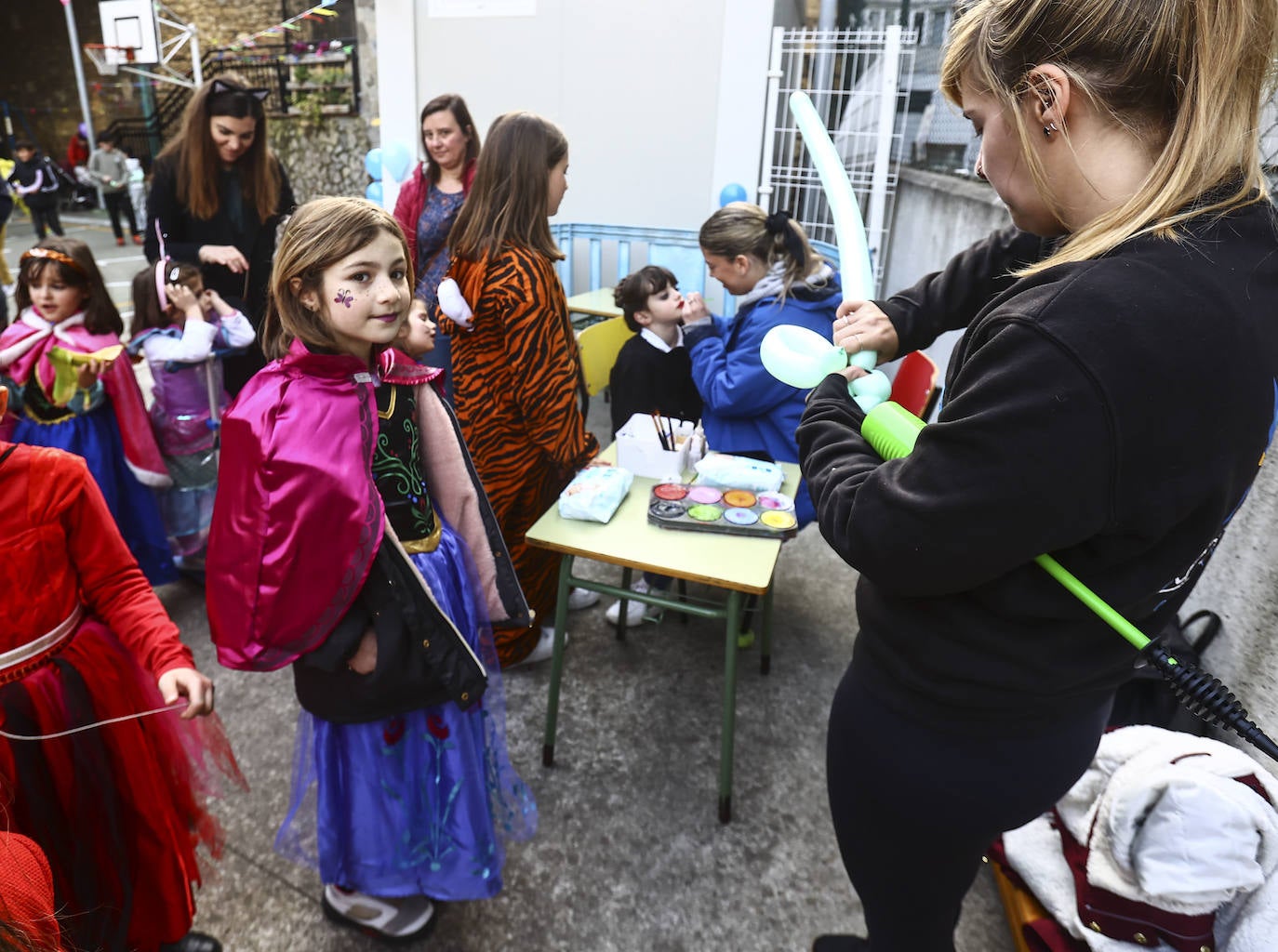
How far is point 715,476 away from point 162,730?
1478 mm

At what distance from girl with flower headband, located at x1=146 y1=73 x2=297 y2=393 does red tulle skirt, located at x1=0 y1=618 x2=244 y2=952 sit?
2.00 meters

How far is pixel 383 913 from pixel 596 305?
12.6ft

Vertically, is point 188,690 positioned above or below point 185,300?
below

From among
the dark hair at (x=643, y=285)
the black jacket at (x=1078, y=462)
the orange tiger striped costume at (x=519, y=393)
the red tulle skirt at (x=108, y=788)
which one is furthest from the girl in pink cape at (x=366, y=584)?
the dark hair at (x=643, y=285)

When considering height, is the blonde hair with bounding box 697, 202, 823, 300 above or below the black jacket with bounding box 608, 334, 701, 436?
above

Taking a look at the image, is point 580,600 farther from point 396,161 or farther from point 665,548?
point 396,161

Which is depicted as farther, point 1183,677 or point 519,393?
point 519,393

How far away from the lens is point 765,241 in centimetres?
268

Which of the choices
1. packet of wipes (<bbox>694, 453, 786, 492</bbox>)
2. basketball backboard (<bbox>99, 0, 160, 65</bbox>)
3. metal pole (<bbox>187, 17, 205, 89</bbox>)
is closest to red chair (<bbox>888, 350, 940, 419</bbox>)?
packet of wipes (<bbox>694, 453, 786, 492</bbox>)

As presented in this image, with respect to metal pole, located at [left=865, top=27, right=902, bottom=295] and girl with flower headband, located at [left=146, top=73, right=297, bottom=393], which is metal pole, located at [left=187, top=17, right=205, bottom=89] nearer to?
girl with flower headband, located at [left=146, top=73, right=297, bottom=393]

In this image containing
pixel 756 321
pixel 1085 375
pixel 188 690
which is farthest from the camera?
pixel 756 321

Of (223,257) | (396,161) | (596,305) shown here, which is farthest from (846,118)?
(223,257)

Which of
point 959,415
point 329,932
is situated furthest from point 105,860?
point 959,415

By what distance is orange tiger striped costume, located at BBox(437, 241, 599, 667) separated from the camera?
235 centimetres
